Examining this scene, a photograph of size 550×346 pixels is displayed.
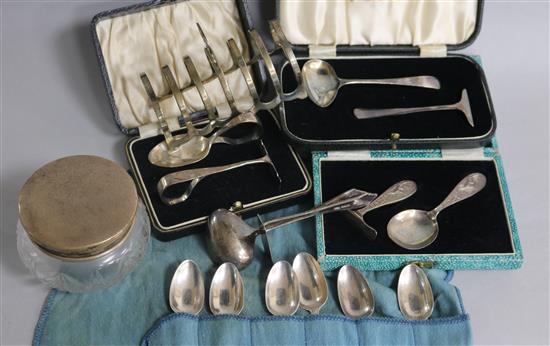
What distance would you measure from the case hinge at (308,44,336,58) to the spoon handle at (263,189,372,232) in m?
0.36

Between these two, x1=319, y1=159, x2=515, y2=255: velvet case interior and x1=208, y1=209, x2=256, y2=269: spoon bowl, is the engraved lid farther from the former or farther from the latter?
x1=319, y1=159, x2=515, y2=255: velvet case interior

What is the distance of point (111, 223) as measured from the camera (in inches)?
41.6

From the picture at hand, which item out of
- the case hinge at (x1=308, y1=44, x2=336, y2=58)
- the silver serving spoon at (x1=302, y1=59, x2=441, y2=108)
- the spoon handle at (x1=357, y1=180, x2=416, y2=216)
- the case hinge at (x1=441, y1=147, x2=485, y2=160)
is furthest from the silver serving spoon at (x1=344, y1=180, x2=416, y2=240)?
the case hinge at (x1=308, y1=44, x2=336, y2=58)

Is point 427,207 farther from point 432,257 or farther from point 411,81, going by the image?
point 411,81

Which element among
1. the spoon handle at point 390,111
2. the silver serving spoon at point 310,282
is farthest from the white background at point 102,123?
the silver serving spoon at point 310,282

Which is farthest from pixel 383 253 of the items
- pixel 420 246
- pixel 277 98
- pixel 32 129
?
pixel 32 129

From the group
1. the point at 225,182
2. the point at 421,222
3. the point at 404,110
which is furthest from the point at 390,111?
the point at 225,182

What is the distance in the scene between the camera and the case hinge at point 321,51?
147cm

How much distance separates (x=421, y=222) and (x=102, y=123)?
0.69 metres

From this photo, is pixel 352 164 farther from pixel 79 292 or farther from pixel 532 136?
pixel 79 292

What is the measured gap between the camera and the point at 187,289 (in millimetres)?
1218

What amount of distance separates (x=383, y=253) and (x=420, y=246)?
71 mm

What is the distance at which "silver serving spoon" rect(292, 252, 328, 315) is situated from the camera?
122 cm

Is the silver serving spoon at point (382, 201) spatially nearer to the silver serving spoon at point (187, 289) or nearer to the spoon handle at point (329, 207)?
the spoon handle at point (329, 207)
